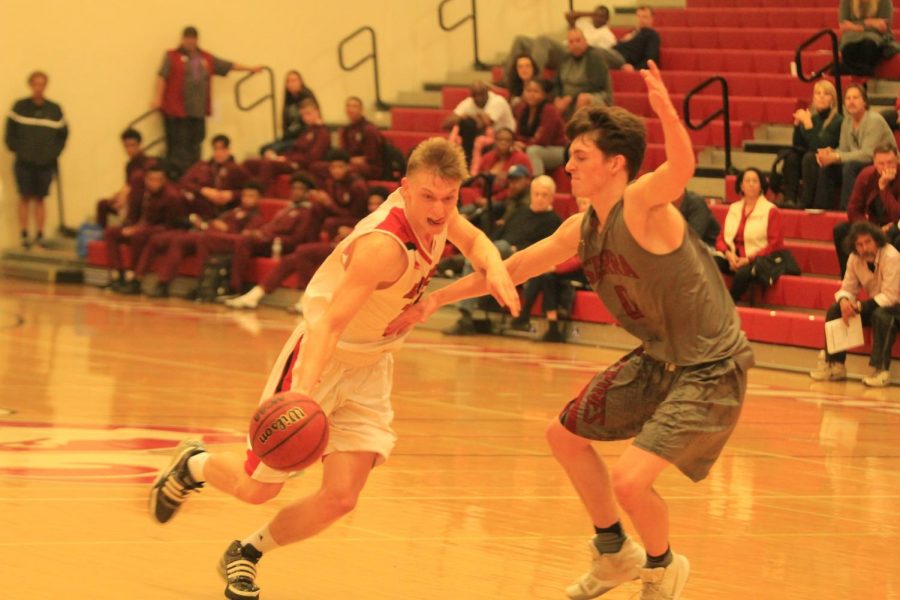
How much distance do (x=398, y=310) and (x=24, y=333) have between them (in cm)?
827

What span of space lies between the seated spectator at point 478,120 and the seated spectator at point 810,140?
11.2 feet

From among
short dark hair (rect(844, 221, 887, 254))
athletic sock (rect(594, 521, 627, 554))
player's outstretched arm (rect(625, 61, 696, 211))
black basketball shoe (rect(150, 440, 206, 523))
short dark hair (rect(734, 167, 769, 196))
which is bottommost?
short dark hair (rect(844, 221, 887, 254))

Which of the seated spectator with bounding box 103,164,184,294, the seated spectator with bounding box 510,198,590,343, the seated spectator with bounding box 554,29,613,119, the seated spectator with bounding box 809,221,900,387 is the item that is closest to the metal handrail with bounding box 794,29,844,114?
the seated spectator with bounding box 554,29,613,119

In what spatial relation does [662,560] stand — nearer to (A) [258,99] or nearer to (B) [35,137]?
(B) [35,137]

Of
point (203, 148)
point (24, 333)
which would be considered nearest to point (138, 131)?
point (203, 148)

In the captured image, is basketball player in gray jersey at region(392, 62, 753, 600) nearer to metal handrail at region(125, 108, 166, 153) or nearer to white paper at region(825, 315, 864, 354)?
white paper at region(825, 315, 864, 354)

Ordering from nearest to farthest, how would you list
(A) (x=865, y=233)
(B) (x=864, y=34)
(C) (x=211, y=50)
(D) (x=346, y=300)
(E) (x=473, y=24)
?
(D) (x=346, y=300) < (A) (x=865, y=233) < (B) (x=864, y=34) < (C) (x=211, y=50) < (E) (x=473, y=24)

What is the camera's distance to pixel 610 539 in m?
4.98

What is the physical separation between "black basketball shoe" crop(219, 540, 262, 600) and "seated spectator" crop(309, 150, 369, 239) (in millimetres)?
11167

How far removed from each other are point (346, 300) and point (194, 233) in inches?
500

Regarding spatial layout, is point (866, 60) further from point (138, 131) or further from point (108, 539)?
point (108, 539)

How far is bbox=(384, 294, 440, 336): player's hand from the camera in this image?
5.03 metres

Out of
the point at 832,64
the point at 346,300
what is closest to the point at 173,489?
the point at 346,300

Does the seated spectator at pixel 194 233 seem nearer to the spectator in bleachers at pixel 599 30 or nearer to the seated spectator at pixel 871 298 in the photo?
the spectator in bleachers at pixel 599 30
